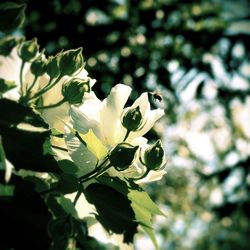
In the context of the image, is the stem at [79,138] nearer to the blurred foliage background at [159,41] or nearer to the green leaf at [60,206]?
the green leaf at [60,206]

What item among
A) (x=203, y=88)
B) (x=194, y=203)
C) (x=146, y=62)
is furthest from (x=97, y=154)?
(x=194, y=203)

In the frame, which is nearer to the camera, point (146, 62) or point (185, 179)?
point (146, 62)

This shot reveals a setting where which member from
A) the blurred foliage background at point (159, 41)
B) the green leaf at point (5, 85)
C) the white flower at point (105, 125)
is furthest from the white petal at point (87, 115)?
the blurred foliage background at point (159, 41)

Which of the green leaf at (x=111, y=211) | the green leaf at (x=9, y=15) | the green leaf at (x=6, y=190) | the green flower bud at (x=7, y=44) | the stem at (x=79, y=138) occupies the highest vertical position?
the green leaf at (x=9, y=15)

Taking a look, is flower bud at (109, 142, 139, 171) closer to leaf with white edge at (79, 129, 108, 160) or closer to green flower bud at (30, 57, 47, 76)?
leaf with white edge at (79, 129, 108, 160)

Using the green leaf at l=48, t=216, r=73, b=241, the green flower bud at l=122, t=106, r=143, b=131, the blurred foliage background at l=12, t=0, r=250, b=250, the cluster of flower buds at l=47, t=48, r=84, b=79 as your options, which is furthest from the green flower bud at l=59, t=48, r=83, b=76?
the blurred foliage background at l=12, t=0, r=250, b=250

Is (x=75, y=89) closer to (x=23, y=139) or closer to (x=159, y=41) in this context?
(x=23, y=139)

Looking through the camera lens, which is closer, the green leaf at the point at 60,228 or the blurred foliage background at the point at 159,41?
the green leaf at the point at 60,228

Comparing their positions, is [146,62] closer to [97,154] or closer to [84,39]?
[84,39]
